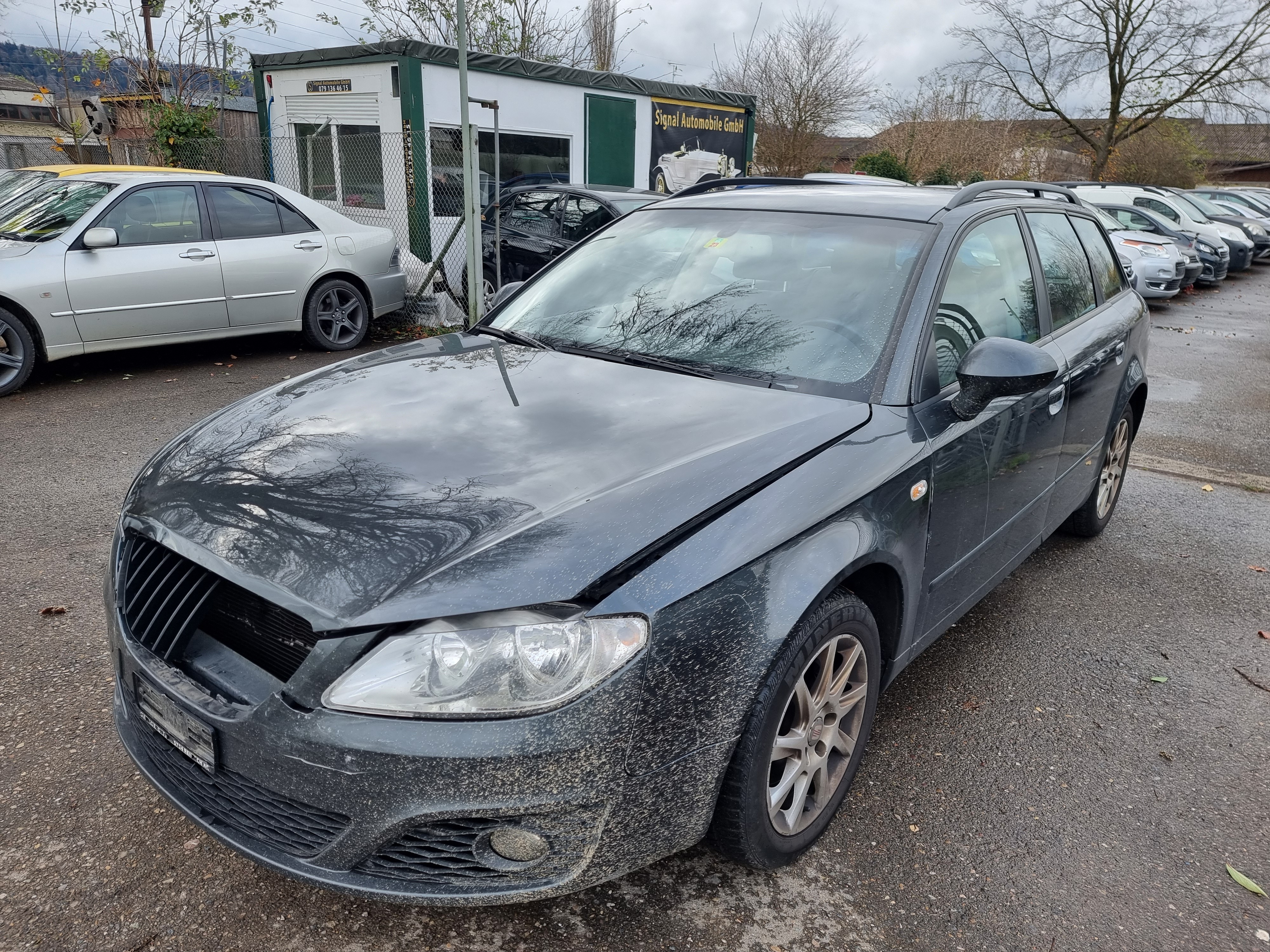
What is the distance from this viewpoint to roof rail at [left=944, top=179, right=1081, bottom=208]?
3.22m

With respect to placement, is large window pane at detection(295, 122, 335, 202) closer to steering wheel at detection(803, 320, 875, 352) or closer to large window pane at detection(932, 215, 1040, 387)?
large window pane at detection(932, 215, 1040, 387)

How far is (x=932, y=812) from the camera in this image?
8.73ft

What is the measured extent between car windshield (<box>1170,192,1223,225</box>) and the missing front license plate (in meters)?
20.5

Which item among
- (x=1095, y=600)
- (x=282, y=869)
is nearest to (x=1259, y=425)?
(x=1095, y=600)

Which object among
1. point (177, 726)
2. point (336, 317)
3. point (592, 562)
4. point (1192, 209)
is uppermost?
point (592, 562)

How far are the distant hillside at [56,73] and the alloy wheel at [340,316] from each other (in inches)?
325

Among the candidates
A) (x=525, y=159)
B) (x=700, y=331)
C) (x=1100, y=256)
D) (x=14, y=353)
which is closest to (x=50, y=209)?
(x=14, y=353)

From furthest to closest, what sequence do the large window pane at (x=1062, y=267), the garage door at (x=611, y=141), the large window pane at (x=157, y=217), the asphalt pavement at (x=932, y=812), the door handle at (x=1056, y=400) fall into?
the garage door at (x=611, y=141), the large window pane at (x=157, y=217), the large window pane at (x=1062, y=267), the door handle at (x=1056, y=400), the asphalt pavement at (x=932, y=812)

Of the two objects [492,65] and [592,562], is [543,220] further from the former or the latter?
[592,562]

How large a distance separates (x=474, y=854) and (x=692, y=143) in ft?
50.2

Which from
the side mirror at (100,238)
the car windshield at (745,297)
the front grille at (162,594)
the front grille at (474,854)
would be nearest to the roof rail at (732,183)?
the car windshield at (745,297)

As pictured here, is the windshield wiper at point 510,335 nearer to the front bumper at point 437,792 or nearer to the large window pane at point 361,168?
the front bumper at point 437,792

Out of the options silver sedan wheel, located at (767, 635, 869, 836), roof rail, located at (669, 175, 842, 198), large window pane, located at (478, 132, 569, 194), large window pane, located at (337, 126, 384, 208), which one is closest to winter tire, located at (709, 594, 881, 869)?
silver sedan wheel, located at (767, 635, 869, 836)

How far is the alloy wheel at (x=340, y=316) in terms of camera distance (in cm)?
845
